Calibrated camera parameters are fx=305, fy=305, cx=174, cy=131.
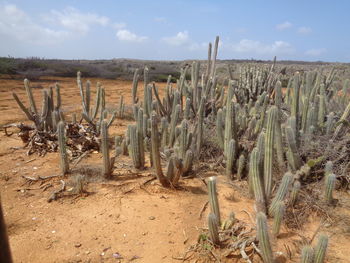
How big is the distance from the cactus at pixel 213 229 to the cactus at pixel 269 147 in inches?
28.5

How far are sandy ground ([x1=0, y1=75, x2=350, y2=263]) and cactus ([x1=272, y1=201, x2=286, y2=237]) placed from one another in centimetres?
9

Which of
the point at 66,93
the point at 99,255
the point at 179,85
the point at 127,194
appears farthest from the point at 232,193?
the point at 66,93

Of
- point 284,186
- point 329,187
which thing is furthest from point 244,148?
point 284,186

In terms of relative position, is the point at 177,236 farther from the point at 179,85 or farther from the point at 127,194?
the point at 179,85

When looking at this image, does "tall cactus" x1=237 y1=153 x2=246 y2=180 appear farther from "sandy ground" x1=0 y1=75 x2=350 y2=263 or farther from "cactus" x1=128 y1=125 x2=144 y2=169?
"cactus" x1=128 y1=125 x2=144 y2=169

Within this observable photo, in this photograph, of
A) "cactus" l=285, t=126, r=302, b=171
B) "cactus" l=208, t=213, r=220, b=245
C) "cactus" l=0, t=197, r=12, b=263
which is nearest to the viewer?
"cactus" l=0, t=197, r=12, b=263

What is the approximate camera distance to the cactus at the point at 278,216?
7.77 feet

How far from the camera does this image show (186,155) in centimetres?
347

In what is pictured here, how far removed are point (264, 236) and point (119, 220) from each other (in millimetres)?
1378

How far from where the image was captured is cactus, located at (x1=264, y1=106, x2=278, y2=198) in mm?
2760

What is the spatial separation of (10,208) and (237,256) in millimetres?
2227

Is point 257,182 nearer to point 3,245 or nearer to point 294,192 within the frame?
point 294,192

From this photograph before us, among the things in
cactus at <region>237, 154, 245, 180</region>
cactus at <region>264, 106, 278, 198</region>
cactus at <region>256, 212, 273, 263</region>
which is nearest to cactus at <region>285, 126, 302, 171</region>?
cactus at <region>264, 106, 278, 198</region>

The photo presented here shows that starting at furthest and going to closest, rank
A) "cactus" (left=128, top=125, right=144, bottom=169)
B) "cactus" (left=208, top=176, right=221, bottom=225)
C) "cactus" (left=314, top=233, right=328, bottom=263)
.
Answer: "cactus" (left=128, top=125, right=144, bottom=169)
"cactus" (left=208, top=176, right=221, bottom=225)
"cactus" (left=314, top=233, right=328, bottom=263)
